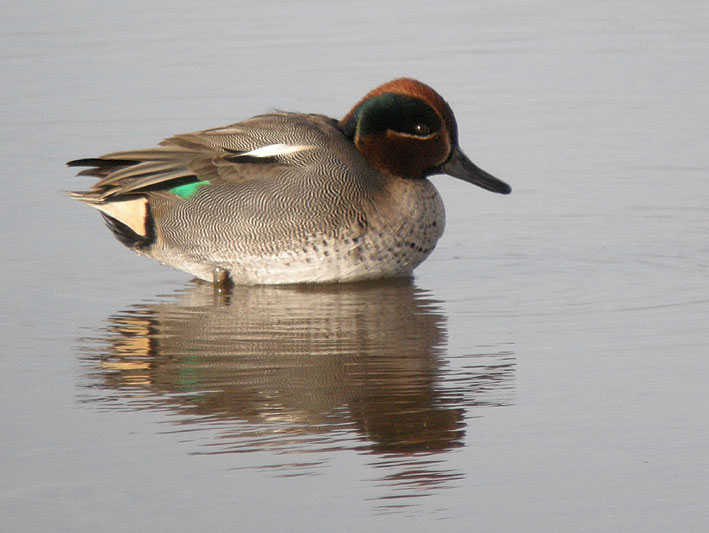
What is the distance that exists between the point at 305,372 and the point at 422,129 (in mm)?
2467

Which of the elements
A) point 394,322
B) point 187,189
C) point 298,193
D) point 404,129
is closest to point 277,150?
point 298,193

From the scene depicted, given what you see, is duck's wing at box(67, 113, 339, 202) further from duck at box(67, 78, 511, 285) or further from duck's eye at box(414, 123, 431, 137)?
duck's eye at box(414, 123, 431, 137)

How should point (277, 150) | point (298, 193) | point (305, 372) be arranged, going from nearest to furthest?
point (305, 372)
point (298, 193)
point (277, 150)

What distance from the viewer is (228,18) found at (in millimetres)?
15031

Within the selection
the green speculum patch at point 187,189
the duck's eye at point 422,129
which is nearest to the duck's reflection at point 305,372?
the green speculum patch at point 187,189

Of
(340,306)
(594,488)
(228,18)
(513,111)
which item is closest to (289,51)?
(228,18)

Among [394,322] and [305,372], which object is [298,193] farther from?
[305,372]

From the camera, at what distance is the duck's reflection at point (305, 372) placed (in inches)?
221

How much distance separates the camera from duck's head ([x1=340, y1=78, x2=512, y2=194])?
8.42 m

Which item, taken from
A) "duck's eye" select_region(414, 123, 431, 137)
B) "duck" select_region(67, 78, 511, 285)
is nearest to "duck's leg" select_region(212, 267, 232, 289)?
"duck" select_region(67, 78, 511, 285)

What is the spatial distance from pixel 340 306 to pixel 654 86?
5432 millimetres

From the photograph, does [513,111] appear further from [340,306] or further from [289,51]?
[340,306]

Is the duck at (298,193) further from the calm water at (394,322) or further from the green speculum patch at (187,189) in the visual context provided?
the calm water at (394,322)

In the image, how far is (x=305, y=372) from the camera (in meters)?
6.48
